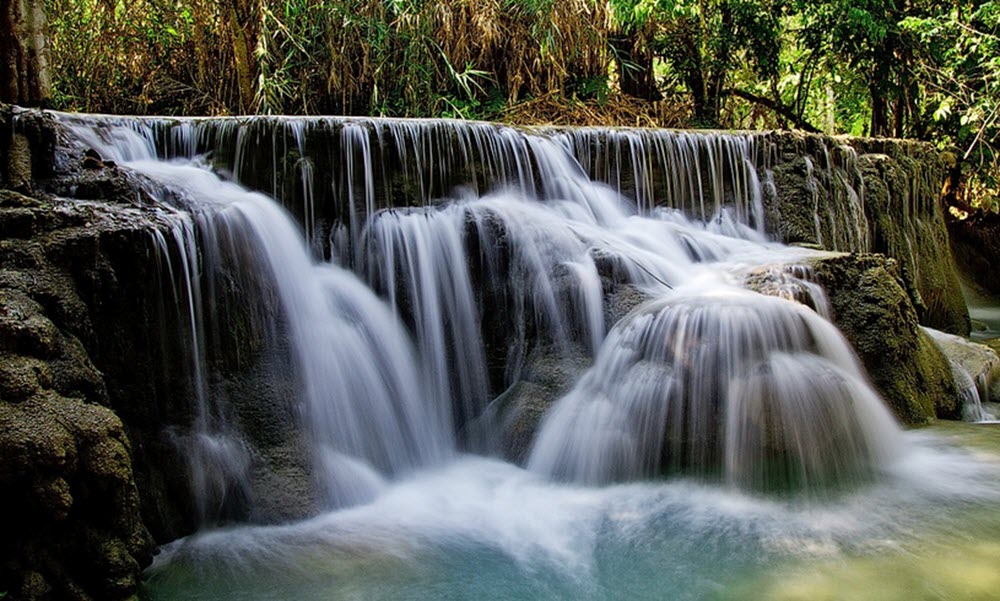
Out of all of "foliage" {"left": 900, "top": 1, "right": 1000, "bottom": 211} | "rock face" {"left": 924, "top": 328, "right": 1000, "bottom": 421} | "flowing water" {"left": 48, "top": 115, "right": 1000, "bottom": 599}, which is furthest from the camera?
"foliage" {"left": 900, "top": 1, "right": 1000, "bottom": 211}

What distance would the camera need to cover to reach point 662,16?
920 cm

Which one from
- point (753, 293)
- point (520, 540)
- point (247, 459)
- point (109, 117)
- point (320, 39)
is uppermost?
point (320, 39)

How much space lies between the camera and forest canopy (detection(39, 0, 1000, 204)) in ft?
25.2

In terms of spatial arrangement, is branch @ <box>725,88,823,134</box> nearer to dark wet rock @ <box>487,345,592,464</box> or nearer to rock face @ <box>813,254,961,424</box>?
rock face @ <box>813,254,961,424</box>

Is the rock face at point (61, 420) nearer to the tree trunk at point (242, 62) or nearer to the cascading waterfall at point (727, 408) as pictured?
the cascading waterfall at point (727, 408)

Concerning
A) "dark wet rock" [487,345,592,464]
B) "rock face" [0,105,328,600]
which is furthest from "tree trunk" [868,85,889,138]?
"rock face" [0,105,328,600]

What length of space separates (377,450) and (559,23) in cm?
637

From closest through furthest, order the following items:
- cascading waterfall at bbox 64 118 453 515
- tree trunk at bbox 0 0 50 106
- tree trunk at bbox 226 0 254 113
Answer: cascading waterfall at bbox 64 118 453 515, tree trunk at bbox 0 0 50 106, tree trunk at bbox 226 0 254 113

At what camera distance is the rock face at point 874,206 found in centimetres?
743

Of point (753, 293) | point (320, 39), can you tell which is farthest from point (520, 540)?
point (320, 39)

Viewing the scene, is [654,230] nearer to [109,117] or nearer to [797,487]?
[797,487]

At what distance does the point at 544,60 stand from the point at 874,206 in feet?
13.4

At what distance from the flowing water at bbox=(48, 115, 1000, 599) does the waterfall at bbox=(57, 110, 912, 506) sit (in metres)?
0.02

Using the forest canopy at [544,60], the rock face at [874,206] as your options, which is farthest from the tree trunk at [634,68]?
the rock face at [874,206]
